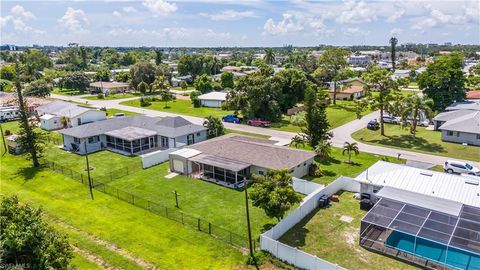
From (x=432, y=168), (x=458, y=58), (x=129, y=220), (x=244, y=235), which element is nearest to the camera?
(x=244, y=235)

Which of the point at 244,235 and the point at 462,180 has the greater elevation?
the point at 462,180

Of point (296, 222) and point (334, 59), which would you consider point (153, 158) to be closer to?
point (296, 222)

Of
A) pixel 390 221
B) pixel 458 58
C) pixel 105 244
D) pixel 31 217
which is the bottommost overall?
pixel 105 244

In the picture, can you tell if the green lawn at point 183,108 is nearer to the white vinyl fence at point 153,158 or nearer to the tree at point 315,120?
the white vinyl fence at point 153,158

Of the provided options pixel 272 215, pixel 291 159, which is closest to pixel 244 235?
pixel 272 215

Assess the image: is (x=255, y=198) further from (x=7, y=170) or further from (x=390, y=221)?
(x=7, y=170)

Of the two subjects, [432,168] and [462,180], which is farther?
[432,168]

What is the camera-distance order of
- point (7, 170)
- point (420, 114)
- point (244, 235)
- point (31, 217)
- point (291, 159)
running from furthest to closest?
point (420, 114) < point (7, 170) < point (291, 159) < point (244, 235) < point (31, 217)
